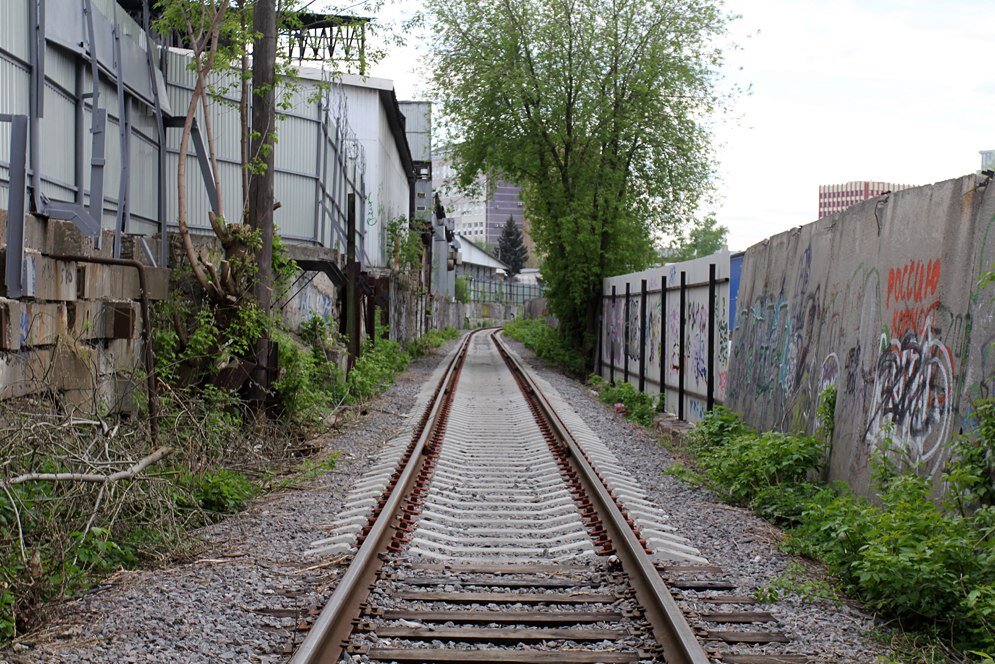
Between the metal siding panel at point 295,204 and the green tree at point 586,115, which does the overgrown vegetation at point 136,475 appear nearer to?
the metal siding panel at point 295,204

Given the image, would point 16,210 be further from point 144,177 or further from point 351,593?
point 144,177

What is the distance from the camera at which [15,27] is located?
9.16 meters

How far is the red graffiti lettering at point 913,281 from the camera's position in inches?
283

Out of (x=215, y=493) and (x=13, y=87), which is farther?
(x=13, y=87)

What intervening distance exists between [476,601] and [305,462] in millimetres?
5503

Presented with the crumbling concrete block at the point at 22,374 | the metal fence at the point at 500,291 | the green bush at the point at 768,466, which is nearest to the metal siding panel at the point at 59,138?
the crumbling concrete block at the point at 22,374

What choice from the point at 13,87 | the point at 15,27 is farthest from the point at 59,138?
the point at 15,27

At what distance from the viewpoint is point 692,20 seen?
27297 millimetres

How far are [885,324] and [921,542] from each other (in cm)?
269

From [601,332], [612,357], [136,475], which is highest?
[601,332]

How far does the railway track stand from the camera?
16.0 feet

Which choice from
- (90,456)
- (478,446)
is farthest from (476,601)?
(478,446)

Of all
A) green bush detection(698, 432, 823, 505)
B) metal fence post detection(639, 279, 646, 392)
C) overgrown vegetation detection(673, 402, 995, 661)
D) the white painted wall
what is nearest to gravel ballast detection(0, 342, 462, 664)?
overgrown vegetation detection(673, 402, 995, 661)

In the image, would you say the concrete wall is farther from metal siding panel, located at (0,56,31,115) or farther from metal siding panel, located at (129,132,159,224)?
metal siding panel, located at (129,132,159,224)
